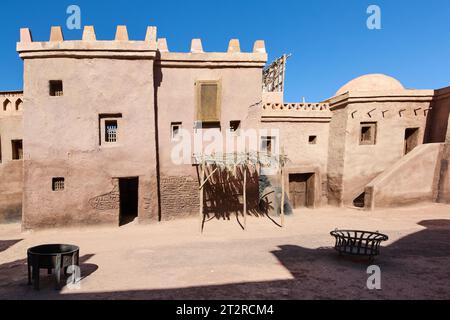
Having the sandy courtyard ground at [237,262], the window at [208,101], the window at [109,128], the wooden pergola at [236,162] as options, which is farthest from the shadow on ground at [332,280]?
the window at [208,101]

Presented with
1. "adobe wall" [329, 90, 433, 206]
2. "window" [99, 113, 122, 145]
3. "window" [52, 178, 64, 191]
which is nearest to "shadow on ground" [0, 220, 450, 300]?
"window" [52, 178, 64, 191]

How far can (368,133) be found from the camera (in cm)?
1630

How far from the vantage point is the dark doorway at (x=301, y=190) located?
672 inches

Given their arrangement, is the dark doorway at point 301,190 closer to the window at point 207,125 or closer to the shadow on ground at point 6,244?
the window at point 207,125

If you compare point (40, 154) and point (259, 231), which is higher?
point (40, 154)

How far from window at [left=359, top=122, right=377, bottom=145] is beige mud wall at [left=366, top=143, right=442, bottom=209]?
7.37 ft

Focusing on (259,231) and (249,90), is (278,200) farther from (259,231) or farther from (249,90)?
(249,90)

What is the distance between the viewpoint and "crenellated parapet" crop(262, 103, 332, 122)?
15.9 meters

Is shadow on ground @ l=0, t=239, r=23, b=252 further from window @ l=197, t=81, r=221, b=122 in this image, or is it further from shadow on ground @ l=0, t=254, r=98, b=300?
window @ l=197, t=81, r=221, b=122
